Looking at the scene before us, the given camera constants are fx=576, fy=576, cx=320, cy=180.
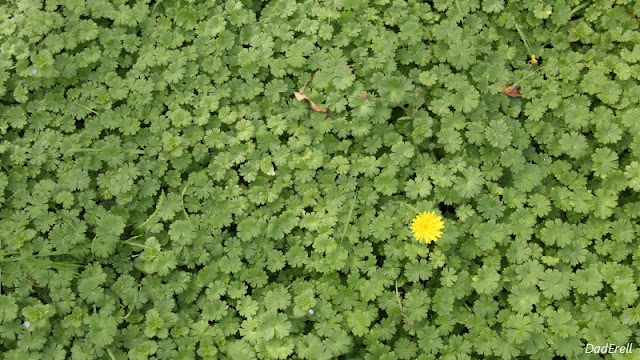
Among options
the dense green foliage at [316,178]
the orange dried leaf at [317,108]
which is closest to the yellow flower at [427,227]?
the dense green foliage at [316,178]

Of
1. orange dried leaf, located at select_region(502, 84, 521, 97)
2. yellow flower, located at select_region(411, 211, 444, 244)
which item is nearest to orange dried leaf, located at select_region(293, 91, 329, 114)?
yellow flower, located at select_region(411, 211, 444, 244)

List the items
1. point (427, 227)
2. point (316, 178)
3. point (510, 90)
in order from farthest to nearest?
point (510, 90) → point (316, 178) → point (427, 227)

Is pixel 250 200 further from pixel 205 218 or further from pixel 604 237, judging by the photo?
pixel 604 237

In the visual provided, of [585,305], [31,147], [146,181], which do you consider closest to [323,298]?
[146,181]

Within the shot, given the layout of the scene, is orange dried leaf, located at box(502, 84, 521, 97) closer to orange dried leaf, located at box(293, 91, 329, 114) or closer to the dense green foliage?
the dense green foliage

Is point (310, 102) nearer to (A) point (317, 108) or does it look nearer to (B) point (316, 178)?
(A) point (317, 108)

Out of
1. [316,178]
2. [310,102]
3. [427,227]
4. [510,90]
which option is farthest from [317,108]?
[510,90]

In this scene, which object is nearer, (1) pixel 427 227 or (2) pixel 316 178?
(1) pixel 427 227
